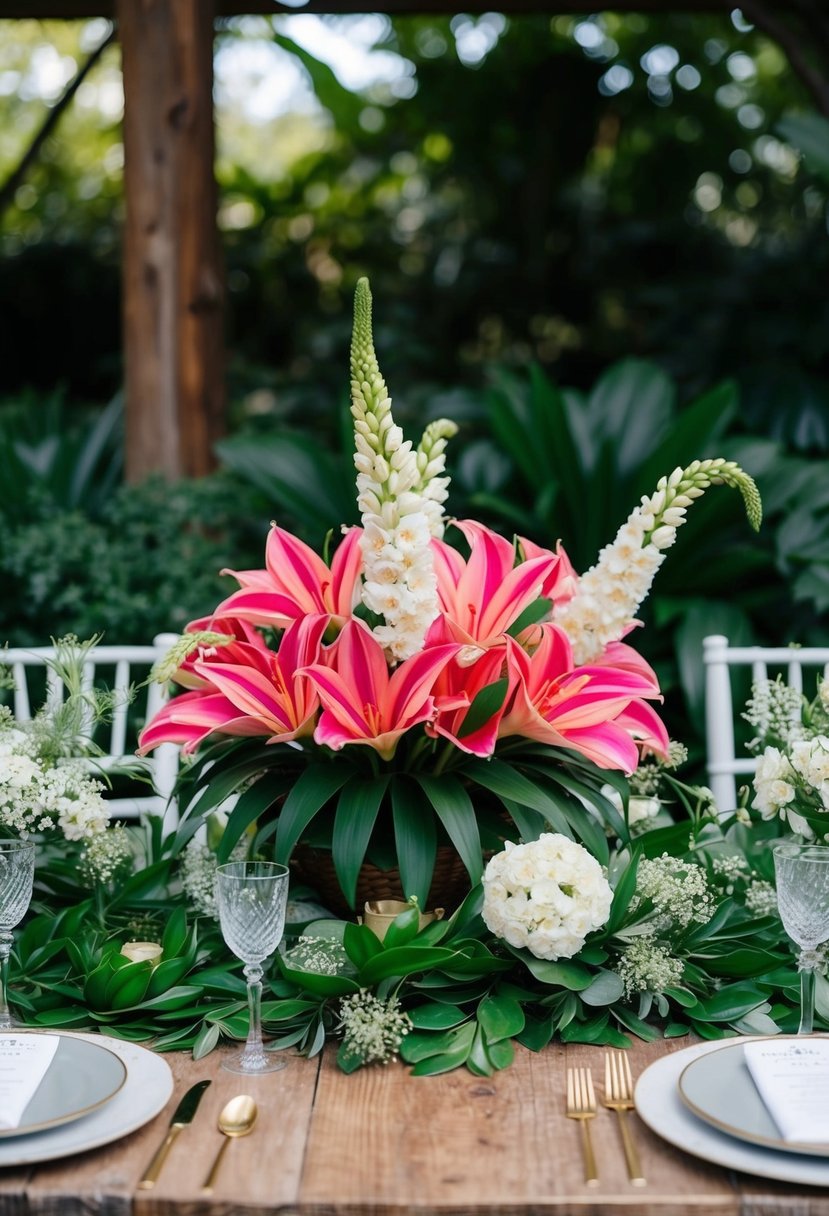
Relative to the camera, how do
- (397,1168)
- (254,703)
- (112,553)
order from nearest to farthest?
(397,1168)
(254,703)
(112,553)

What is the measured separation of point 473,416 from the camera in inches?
139

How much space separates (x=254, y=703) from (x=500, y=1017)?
387 mm

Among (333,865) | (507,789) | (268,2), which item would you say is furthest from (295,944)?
(268,2)

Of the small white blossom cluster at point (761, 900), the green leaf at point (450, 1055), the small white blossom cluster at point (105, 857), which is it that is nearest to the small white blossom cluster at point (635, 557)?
the small white blossom cluster at point (761, 900)

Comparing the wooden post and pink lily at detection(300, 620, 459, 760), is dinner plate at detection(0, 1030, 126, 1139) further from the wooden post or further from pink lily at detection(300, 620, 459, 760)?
the wooden post

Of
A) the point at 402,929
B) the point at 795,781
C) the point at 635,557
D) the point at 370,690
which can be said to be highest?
the point at 635,557

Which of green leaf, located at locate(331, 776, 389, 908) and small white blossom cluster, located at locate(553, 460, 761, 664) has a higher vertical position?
small white blossom cluster, located at locate(553, 460, 761, 664)

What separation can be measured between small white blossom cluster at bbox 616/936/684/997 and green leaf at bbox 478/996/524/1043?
0.11 meters

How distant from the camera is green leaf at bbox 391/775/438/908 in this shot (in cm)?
117

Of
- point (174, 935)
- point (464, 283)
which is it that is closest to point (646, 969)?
point (174, 935)

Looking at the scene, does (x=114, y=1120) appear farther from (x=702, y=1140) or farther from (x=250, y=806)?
(x=702, y=1140)

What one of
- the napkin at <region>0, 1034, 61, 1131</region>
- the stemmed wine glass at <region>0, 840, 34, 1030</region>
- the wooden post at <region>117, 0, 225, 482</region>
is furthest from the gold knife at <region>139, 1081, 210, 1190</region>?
the wooden post at <region>117, 0, 225, 482</region>

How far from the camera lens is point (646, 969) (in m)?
1.16

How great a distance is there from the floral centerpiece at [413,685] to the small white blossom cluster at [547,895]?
0.19 feet
